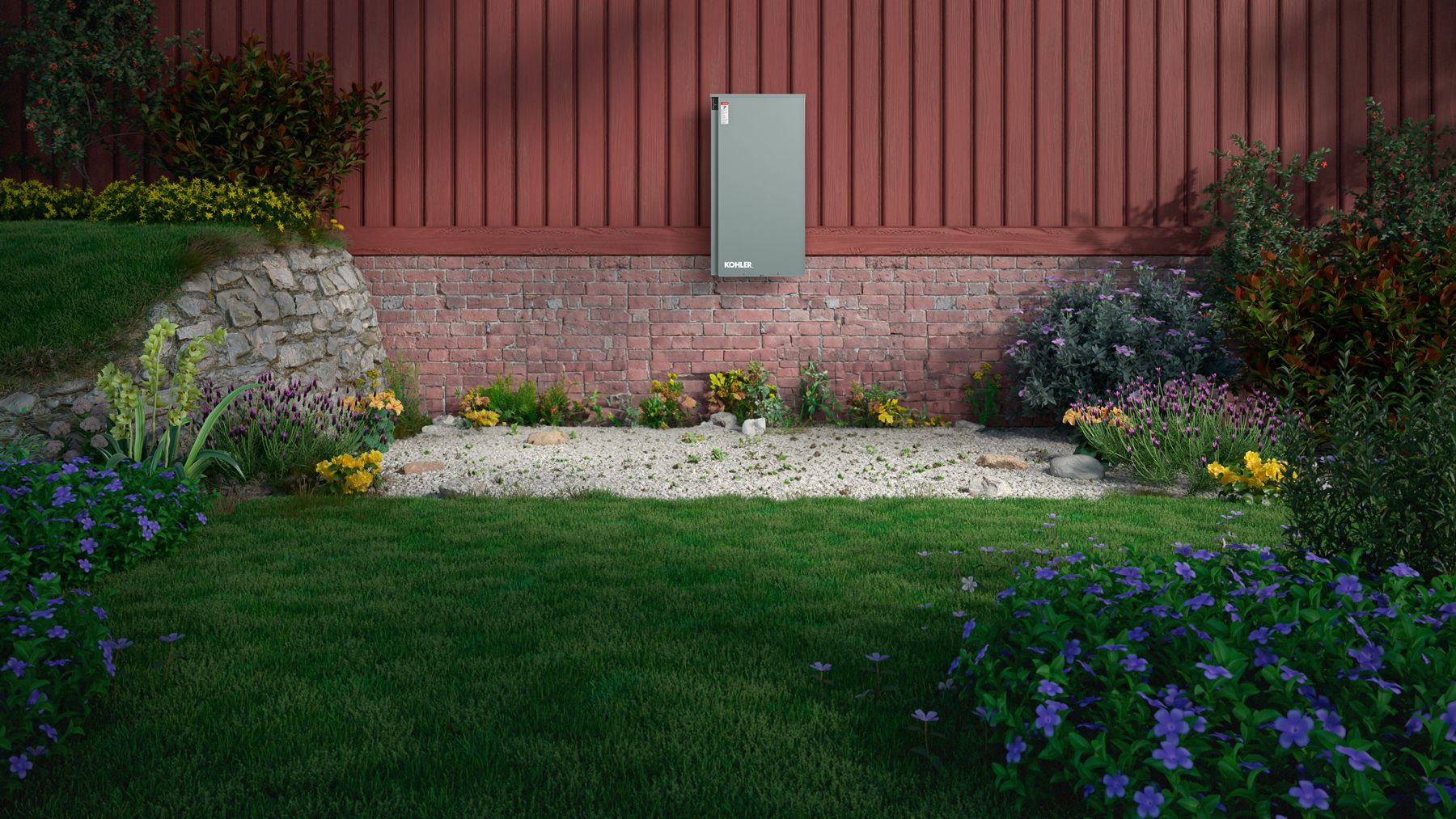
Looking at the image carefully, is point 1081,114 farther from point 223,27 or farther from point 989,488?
point 223,27

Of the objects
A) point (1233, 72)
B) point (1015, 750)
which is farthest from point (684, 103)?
point (1015, 750)

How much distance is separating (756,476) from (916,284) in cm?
304

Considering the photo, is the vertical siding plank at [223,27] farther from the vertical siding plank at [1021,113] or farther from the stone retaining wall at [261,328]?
the vertical siding plank at [1021,113]

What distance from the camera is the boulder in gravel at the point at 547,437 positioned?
645 centimetres

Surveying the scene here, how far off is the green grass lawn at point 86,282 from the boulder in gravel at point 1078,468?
5.75 metres

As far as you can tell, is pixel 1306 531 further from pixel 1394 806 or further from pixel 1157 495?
pixel 1157 495

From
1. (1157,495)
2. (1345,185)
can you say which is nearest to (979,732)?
(1157,495)

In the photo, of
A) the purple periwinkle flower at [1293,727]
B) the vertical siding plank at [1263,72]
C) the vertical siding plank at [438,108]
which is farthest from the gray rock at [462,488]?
the vertical siding plank at [1263,72]

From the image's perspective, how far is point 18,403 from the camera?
4.71 metres

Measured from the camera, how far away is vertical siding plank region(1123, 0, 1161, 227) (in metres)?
7.55

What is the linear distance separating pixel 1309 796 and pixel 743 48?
7.33 metres

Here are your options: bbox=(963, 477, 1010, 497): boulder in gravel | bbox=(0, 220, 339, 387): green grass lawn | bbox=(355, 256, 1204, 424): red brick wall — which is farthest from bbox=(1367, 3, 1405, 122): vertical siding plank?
bbox=(0, 220, 339, 387): green grass lawn

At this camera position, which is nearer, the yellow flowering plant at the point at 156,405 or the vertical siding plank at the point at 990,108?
the yellow flowering plant at the point at 156,405

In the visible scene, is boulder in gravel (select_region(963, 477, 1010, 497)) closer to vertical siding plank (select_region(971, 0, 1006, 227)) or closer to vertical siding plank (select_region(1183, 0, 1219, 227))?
vertical siding plank (select_region(971, 0, 1006, 227))
